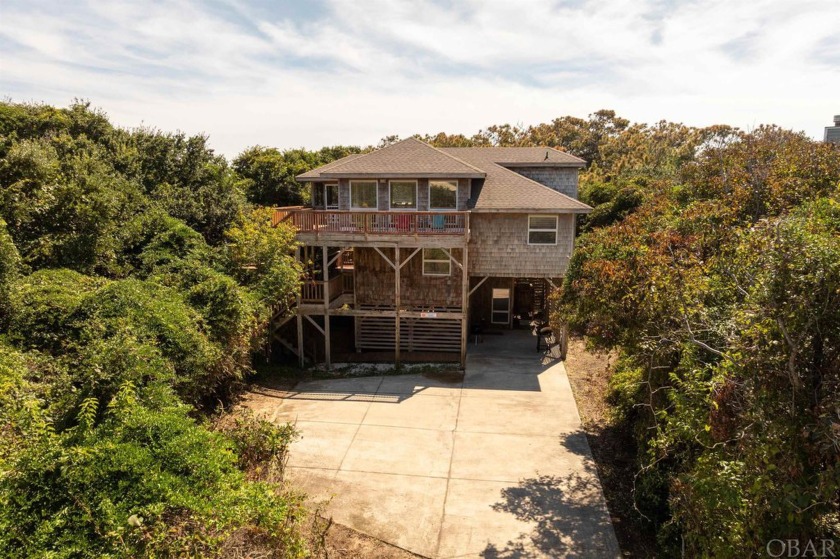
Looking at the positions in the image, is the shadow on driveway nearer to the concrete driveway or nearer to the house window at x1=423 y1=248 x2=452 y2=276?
the concrete driveway

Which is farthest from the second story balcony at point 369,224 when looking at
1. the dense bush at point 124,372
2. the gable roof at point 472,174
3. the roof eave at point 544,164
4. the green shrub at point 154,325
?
the roof eave at point 544,164

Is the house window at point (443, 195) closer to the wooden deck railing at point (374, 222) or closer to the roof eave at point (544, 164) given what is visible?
the wooden deck railing at point (374, 222)

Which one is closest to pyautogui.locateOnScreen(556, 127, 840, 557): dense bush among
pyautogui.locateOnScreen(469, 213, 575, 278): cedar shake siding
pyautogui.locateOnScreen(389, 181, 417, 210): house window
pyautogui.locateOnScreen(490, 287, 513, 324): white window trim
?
pyautogui.locateOnScreen(469, 213, 575, 278): cedar shake siding

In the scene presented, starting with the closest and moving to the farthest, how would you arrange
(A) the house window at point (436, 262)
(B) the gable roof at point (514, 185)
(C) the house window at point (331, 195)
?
(B) the gable roof at point (514, 185) → (A) the house window at point (436, 262) → (C) the house window at point (331, 195)

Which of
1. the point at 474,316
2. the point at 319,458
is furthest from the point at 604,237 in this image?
the point at 474,316

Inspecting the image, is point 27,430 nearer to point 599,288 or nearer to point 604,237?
point 599,288

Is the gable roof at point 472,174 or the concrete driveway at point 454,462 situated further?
the gable roof at point 472,174

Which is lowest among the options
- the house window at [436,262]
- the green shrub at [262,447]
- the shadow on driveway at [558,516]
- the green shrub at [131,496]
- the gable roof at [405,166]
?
the shadow on driveway at [558,516]
